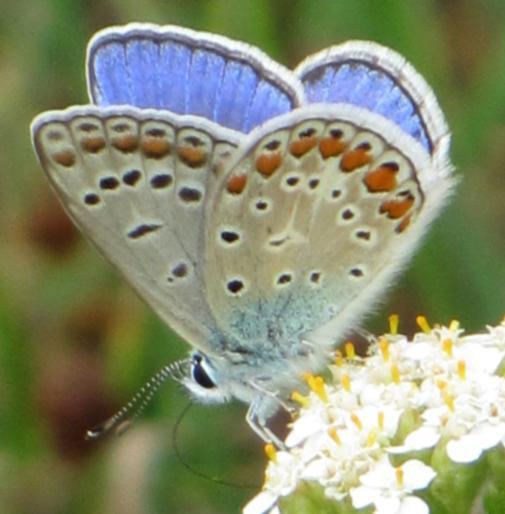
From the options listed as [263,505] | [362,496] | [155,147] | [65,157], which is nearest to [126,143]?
[155,147]

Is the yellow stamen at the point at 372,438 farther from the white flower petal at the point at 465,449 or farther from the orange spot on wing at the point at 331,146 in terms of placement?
the orange spot on wing at the point at 331,146

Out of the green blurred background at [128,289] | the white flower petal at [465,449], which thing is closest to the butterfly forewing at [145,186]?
the white flower petal at [465,449]

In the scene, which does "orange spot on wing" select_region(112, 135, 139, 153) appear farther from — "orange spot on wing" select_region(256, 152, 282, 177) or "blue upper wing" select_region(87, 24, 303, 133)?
"orange spot on wing" select_region(256, 152, 282, 177)

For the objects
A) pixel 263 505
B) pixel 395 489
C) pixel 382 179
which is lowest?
pixel 263 505

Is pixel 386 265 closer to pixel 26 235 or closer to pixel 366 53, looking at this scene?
pixel 366 53

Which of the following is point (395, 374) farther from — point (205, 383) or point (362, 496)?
point (205, 383)

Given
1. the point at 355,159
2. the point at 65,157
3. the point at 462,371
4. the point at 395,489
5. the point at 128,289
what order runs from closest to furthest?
the point at 395,489 < the point at 462,371 < the point at 65,157 < the point at 355,159 < the point at 128,289

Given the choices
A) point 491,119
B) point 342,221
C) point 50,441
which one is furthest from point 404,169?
point 50,441
